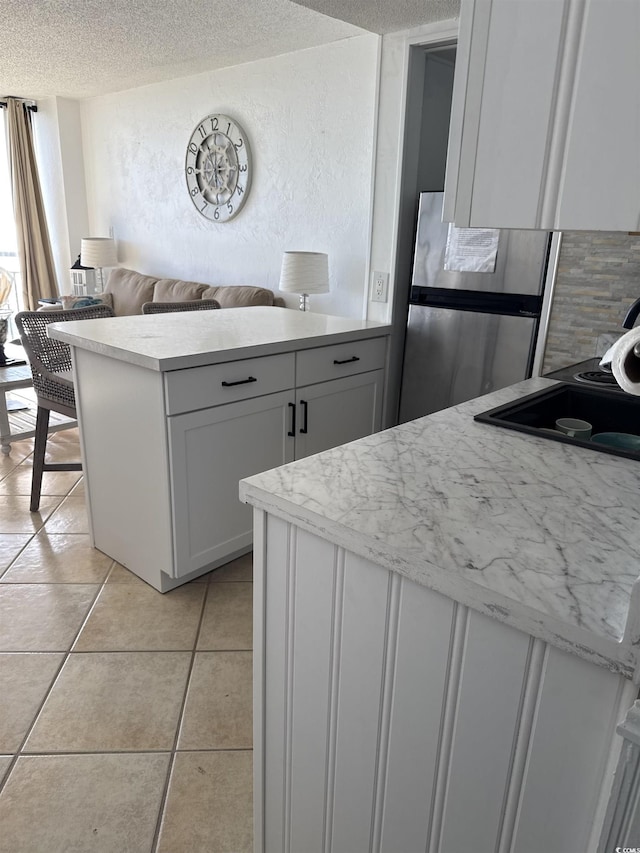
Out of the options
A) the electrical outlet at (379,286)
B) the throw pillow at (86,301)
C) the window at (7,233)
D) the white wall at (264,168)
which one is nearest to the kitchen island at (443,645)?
the electrical outlet at (379,286)

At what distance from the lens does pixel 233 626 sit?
2.11m

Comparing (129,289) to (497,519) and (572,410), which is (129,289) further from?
(497,519)

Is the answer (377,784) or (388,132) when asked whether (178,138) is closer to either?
(388,132)

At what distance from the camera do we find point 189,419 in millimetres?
2035

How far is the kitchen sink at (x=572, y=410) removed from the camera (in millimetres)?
1527

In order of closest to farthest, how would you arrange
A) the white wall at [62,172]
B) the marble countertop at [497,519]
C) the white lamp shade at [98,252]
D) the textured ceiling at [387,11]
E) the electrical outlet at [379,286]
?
the marble countertop at [497,519]
the textured ceiling at [387,11]
the electrical outlet at [379,286]
the white lamp shade at [98,252]
the white wall at [62,172]

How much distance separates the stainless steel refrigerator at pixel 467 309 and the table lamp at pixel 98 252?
334 centimetres

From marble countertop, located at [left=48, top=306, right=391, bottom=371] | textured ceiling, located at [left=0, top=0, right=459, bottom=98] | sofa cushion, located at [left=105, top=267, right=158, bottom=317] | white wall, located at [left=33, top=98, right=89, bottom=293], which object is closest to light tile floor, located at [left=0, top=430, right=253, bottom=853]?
marble countertop, located at [left=48, top=306, right=391, bottom=371]

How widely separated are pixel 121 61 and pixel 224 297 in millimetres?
1791

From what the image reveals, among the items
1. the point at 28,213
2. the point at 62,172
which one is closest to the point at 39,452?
the point at 62,172

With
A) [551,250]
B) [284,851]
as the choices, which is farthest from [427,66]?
[284,851]

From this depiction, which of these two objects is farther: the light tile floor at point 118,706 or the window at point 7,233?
the window at point 7,233

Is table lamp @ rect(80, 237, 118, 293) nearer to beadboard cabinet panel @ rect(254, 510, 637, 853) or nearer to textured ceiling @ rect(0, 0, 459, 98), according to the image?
textured ceiling @ rect(0, 0, 459, 98)

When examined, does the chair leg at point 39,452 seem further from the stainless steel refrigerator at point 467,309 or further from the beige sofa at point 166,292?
the stainless steel refrigerator at point 467,309
